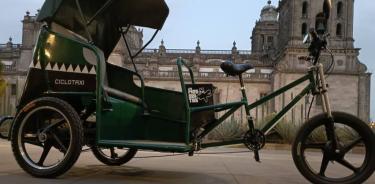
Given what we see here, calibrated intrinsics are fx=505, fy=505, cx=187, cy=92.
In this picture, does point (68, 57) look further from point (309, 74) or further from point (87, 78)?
point (309, 74)

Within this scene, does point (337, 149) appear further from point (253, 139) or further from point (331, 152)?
point (253, 139)

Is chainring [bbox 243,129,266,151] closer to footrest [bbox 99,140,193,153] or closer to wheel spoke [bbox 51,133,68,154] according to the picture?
footrest [bbox 99,140,193,153]

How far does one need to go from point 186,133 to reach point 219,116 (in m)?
0.69

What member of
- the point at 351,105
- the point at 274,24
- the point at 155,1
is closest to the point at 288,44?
the point at 351,105

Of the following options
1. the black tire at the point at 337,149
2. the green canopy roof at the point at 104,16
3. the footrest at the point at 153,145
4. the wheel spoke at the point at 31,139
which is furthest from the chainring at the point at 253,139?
the wheel spoke at the point at 31,139

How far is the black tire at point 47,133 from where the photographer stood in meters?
4.38

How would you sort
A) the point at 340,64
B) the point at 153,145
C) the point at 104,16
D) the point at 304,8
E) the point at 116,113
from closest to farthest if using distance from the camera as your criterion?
the point at 153,145, the point at 116,113, the point at 104,16, the point at 340,64, the point at 304,8

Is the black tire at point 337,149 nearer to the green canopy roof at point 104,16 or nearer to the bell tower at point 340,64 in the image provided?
the green canopy roof at point 104,16

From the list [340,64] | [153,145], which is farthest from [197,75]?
[153,145]

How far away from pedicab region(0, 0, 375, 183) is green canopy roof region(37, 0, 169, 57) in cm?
1

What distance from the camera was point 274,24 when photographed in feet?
285

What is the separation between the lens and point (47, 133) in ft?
15.5

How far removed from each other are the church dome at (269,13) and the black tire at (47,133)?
283 ft

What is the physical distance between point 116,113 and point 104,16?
57.4 inches
